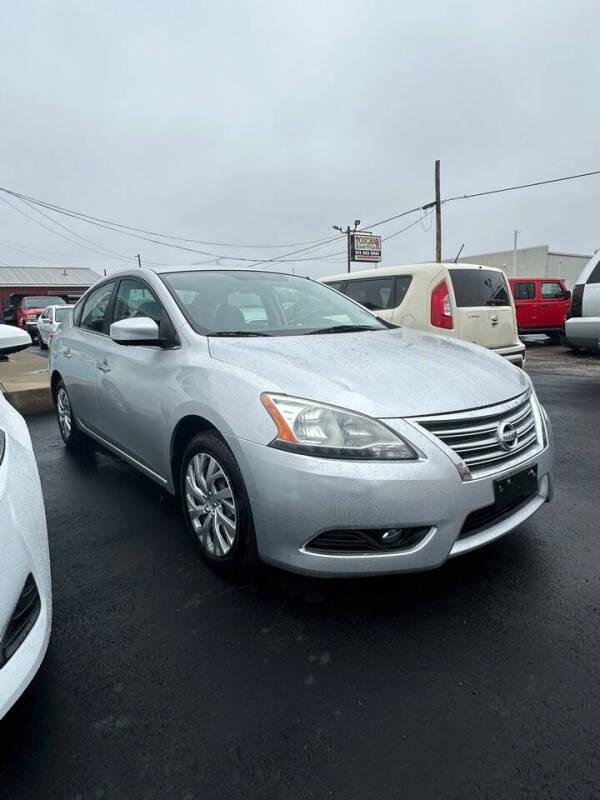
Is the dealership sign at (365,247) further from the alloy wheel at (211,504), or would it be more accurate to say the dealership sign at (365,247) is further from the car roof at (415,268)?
the alloy wheel at (211,504)

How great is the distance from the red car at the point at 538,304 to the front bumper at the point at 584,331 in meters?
6.79

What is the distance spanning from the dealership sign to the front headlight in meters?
38.1

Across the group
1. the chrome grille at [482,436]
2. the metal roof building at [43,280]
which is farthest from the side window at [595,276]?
the metal roof building at [43,280]

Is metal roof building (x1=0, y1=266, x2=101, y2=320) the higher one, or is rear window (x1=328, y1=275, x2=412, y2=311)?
metal roof building (x1=0, y1=266, x2=101, y2=320)

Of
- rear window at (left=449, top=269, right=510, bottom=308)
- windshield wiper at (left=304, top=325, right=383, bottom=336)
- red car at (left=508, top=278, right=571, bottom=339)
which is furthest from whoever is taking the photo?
red car at (left=508, top=278, right=571, bottom=339)

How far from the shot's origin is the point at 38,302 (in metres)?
20.8

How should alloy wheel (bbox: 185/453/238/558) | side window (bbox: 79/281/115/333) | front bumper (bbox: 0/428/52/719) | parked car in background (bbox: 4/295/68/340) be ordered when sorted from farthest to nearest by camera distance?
parked car in background (bbox: 4/295/68/340)
side window (bbox: 79/281/115/333)
alloy wheel (bbox: 185/453/238/558)
front bumper (bbox: 0/428/52/719)

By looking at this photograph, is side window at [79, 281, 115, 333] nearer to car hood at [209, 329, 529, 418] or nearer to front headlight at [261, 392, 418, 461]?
car hood at [209, 329, 529, 418]

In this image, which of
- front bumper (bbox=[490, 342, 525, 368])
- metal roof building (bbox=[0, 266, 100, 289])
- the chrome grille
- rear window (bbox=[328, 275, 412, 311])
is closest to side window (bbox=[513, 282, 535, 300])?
front bumper (bbox=[490, 342, 525, 368])

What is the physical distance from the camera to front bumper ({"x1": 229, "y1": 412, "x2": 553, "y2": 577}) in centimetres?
192

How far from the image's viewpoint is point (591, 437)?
4766mm

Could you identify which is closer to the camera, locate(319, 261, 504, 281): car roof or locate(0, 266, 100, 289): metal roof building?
locate(319, 261, 504, 281): car roof

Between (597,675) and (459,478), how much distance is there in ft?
2.64

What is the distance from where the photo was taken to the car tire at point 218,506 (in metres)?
2.22
